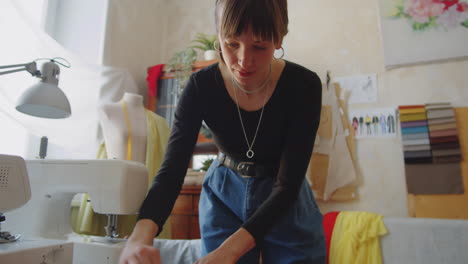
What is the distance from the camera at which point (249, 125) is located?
738 mm

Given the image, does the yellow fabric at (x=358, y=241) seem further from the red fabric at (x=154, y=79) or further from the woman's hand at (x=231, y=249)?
the red fabric at (x=154, y=79)

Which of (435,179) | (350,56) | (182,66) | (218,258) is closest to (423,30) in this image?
(350,56)

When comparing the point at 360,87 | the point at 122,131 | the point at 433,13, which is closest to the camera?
the point at 122,131

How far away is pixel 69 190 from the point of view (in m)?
0.93

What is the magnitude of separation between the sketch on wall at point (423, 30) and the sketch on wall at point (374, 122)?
1.03 ft

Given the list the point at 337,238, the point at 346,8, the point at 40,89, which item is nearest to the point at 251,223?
the point at 40,89

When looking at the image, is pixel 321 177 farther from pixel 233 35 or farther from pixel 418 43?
pixel 233 35

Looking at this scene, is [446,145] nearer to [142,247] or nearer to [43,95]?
[142,247]

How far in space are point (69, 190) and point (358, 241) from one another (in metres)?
1.31

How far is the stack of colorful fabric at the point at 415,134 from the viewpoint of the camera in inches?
75.3

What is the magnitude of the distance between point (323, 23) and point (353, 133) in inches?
32.8

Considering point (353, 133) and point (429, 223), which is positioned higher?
point (353, 133)

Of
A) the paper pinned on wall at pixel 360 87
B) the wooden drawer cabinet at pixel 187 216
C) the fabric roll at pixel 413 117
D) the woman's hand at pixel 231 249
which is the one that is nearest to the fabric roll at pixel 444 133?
the fabric roll at pixel 413 117

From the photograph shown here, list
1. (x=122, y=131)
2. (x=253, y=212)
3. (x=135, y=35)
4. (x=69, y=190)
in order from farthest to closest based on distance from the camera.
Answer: (x=135, y=35), (x=122, y=131), (x=69, y=190), (x=253, y=212)
